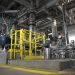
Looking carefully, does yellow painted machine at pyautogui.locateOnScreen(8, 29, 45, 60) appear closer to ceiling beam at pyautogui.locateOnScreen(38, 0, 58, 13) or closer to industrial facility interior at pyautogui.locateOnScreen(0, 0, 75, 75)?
industrial facility interior at pyautogui.locateOnScreen(0, 0, 75, 75)

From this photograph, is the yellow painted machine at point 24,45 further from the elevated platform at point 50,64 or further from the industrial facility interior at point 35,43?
the elevated platform at point 50,64

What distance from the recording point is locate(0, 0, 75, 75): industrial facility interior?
216 inches

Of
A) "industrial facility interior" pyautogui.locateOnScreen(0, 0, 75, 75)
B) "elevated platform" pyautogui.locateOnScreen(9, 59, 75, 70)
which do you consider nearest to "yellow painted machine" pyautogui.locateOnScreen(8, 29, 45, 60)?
"industrial facility interior" pyautogui.locateOnScreen(0, 0, 75, 75)

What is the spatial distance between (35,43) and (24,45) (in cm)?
83

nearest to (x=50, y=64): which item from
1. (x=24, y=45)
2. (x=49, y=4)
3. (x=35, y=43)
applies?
(x=24, y=45)

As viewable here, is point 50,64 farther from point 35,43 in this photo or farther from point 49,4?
point 49,4

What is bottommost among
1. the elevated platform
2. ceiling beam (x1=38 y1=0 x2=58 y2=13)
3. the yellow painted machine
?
the elevated platform

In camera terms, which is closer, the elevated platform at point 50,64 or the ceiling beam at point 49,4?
the elevated platform at point 50,64

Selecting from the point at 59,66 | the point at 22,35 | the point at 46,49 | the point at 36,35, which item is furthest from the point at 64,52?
the point at 59,66

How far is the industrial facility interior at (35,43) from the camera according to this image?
18.0 feet

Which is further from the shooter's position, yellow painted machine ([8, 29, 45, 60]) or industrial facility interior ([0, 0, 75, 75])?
yellow painted machine ([8, 29, 45, 60])

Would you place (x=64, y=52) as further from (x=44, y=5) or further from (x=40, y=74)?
(x=40, y=74)

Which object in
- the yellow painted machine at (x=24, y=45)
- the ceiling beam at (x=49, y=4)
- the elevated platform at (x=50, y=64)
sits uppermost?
the ceiling beam at (x=49, y=4)

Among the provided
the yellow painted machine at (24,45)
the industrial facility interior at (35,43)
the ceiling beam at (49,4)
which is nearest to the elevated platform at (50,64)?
the industrial facility interior at (35,43)
